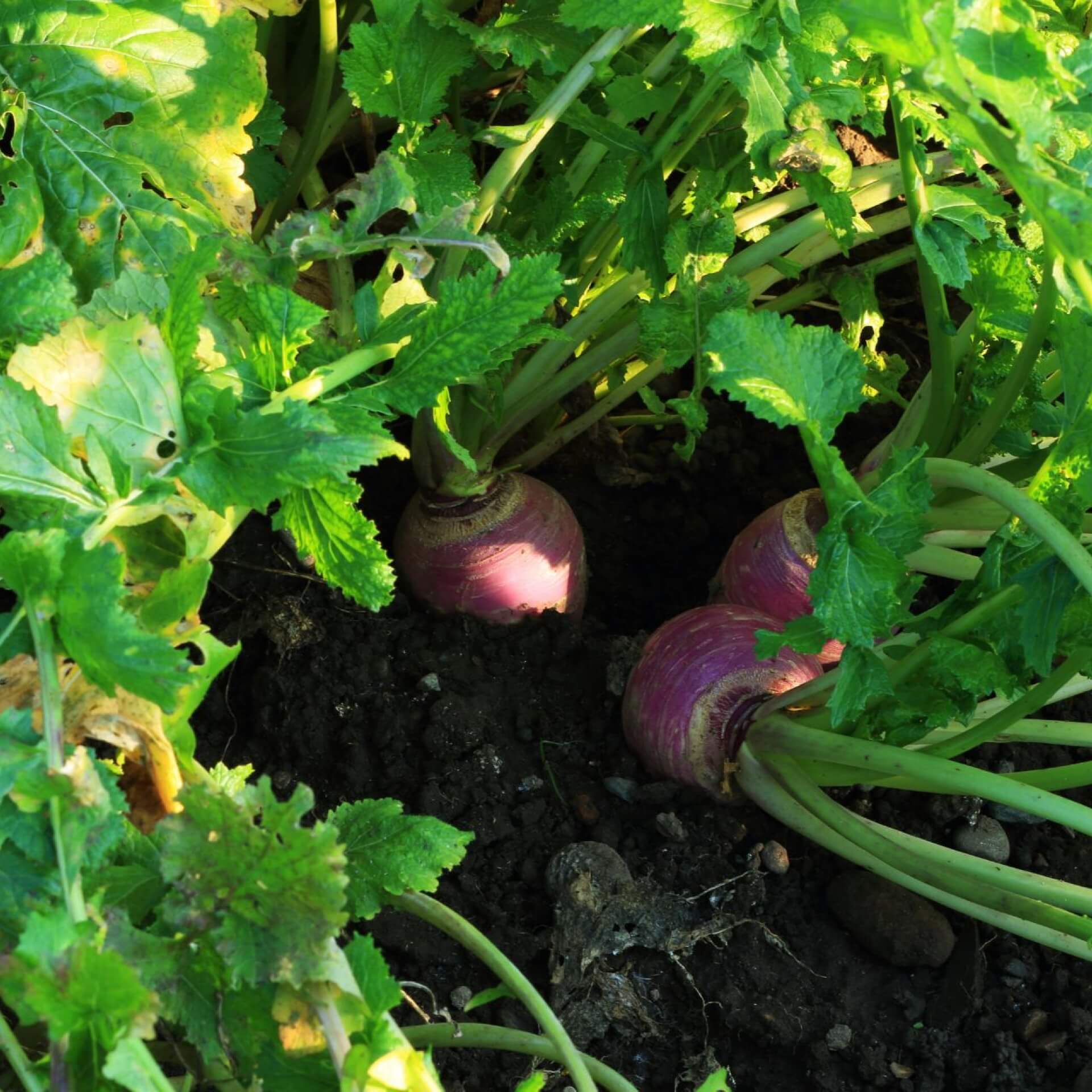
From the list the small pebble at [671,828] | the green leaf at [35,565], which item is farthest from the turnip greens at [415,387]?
the small pebble at [671,828]

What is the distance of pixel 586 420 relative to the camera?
1996mm

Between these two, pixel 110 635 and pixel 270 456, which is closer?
pixel 110 635

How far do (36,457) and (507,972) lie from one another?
0.60 meters

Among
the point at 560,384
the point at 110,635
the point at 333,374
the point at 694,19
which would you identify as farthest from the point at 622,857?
the point at 694,19

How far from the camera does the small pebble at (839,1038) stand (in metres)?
1.50

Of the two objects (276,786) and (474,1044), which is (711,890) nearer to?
(474,1044)

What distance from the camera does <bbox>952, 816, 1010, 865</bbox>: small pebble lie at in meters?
1.72

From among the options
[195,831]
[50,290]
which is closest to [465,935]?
[195,831]

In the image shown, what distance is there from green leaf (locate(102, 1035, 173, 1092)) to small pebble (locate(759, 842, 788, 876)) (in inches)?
38.8

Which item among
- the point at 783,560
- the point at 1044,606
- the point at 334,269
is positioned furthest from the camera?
the point at 783,560

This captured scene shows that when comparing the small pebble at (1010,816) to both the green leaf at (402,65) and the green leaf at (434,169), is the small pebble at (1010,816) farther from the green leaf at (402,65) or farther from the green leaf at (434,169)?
the green leaf at (402,65)

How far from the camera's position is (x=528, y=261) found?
4.00ft

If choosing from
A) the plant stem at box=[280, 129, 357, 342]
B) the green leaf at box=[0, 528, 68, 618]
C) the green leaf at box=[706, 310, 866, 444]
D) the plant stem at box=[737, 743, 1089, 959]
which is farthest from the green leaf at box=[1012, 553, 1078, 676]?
the green leaf at box=[0, 528, 68, 618]

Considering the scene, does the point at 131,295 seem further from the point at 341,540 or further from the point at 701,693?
the point at 701,693
